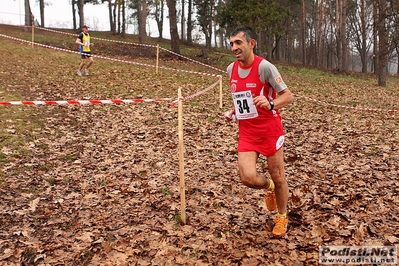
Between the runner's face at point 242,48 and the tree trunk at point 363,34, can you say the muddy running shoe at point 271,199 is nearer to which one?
the runner's face at point 242,48

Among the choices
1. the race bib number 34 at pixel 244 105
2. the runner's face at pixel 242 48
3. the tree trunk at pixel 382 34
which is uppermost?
the tree trunk at pixel 382 34

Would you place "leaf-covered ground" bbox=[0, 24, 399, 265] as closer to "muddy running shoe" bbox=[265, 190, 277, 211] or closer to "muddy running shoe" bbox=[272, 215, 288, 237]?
"muddy running shoe" bbox=[272, 215, 288, 237]

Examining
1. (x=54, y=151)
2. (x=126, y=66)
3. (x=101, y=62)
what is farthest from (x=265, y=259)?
(x=101, y=62)

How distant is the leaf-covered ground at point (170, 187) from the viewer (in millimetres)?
4234

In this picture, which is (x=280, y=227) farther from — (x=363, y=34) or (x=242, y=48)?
(x=363, y=34)

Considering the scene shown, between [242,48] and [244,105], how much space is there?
628 mm

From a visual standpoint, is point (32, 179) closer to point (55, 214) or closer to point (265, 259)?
Result: point (55, 214)

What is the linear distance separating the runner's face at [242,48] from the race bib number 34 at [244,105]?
1.16ft

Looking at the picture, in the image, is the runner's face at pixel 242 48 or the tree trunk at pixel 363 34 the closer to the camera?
the runner's face at pixel 242 48

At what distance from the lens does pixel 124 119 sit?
1001 cm

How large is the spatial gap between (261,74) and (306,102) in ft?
32.0

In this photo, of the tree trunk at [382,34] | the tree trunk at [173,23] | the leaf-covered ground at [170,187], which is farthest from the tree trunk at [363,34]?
the leaf-covered ground at [170,187]

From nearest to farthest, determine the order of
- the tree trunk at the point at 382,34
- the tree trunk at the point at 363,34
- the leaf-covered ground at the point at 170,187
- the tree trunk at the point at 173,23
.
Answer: the leaf-covered ground at the point at 170,187
the tree trunk at the point at 382,34
the tree trunk at the point at 173,23
the tree trunk at the point at 363,34

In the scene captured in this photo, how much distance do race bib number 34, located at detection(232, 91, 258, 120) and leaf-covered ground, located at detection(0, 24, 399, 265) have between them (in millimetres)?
1509
